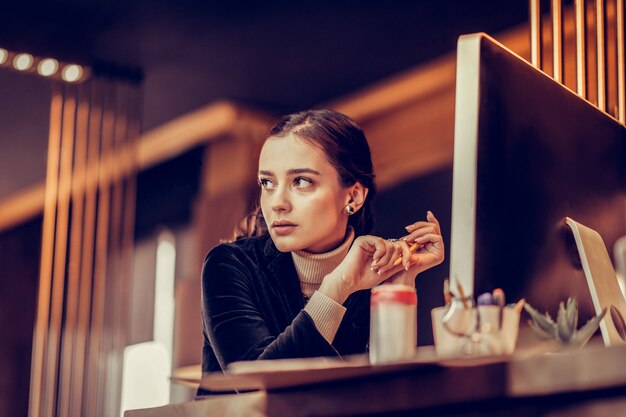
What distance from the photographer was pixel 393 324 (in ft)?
3.53

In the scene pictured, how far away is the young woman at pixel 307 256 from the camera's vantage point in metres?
1.38

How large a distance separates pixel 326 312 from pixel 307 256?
240mm

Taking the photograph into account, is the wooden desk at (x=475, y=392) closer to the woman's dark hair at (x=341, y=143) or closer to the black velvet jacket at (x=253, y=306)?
the black velvet jacket at (x=253, y=306)

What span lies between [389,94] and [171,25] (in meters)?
1.48

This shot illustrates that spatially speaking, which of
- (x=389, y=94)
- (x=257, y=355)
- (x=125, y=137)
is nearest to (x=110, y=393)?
(x=125, y=137)

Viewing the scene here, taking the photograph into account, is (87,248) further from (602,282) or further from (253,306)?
(602,282)

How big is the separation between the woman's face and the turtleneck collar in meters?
0.02

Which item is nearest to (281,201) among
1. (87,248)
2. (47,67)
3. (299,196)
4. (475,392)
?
(299,196)

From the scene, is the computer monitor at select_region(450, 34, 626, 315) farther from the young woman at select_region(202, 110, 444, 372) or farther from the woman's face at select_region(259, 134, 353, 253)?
the woman's face at select_region(259, 134, 353, 253)

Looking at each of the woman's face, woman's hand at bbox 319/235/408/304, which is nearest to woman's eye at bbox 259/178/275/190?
the woman's face

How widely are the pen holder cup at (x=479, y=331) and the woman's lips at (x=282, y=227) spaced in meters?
0.49

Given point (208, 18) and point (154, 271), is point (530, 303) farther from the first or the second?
point (154, 271)

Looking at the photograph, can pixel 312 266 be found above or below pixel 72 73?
below

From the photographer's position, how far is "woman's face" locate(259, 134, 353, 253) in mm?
1528
